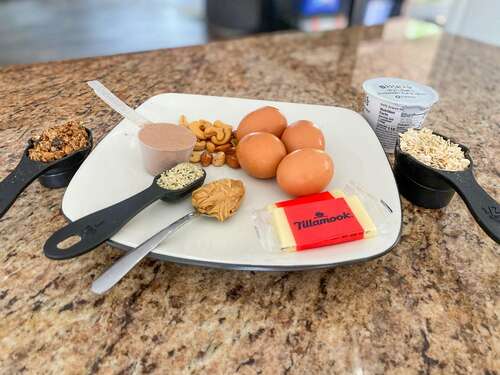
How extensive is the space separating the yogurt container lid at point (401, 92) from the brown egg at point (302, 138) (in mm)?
179

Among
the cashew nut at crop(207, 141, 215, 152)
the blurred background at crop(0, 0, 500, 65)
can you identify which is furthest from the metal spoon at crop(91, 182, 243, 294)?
the blurred background at crop(0, 0, 500, 65)

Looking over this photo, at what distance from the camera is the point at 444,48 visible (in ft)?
4.62

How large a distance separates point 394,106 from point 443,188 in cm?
20

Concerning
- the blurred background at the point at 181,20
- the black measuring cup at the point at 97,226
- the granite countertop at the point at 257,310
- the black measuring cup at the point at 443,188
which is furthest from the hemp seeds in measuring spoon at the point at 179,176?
the blurred background at the point at 181,20

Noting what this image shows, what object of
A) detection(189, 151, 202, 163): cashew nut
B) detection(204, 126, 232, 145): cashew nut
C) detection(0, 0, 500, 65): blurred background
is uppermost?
detection(204, 126, 232, 145): cashew nut

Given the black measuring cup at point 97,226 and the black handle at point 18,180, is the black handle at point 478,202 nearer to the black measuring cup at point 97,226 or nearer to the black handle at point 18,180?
the black measuring cup at point 97,226

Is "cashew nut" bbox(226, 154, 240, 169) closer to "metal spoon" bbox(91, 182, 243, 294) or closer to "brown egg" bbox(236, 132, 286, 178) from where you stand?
"brown egg" bbox(236, 132, 286, 178)

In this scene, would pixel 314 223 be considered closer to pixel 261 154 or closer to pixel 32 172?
pixel 261 154

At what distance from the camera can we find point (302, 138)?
65 centimetres

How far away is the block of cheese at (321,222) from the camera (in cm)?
48

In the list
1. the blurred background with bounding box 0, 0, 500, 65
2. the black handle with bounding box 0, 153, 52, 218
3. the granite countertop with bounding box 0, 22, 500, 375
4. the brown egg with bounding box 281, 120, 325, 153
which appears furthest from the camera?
the blurred background with bounding box 0, 0, 500, 65

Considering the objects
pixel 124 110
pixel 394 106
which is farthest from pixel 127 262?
pixel 394 106

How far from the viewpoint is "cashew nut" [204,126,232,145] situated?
2.39 ft

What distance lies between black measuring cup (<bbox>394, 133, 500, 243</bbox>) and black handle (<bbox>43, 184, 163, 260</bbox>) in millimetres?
419
